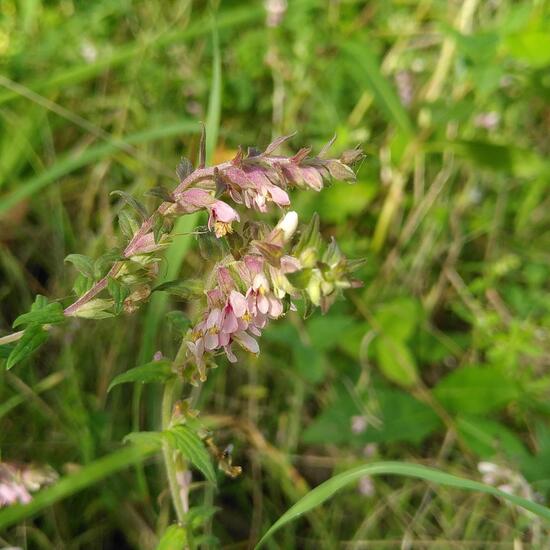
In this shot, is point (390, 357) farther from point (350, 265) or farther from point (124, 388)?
point (350, 265)

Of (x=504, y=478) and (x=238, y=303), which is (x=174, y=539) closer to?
(x=238, y=303)

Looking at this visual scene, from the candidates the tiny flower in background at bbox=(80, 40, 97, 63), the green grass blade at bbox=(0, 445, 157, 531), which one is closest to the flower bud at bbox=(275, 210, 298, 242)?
the green grass blade at bbox=(0, 445, 157, 531)

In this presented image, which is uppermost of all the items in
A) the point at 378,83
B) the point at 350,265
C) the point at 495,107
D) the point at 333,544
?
the point at 350,265

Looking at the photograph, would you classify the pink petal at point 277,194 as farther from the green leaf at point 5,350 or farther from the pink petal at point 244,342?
the green leaf at point 5,350

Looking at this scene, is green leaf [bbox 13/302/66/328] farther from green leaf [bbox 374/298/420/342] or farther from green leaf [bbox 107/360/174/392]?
green leaf [bbox 374/298/420/342]

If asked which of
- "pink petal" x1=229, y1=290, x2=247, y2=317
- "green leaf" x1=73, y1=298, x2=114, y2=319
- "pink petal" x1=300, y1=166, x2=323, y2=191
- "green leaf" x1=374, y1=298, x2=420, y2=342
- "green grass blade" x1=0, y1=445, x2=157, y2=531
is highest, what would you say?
"pink petal" x1=300, y1=166, x2=323, y2=191

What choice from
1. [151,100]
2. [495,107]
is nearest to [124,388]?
[151,100]
